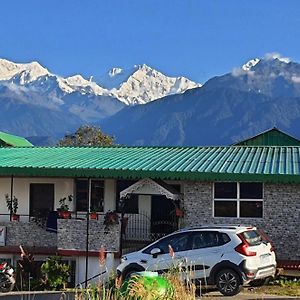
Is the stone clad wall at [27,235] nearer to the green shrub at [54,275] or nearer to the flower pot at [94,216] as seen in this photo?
the flower pot at [94,216]

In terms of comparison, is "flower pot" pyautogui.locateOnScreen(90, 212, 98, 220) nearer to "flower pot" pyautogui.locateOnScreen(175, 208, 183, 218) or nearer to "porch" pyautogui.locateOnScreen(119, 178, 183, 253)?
"porch" pyautogui.locateOnScreen(119, 178, 183, 253)

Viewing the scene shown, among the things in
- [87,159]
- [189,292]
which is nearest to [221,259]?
[189,292]

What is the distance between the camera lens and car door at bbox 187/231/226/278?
15641mm

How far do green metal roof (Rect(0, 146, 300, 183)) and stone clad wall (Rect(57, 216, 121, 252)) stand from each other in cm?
156

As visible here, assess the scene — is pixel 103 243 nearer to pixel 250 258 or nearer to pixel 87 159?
pixel 87 159

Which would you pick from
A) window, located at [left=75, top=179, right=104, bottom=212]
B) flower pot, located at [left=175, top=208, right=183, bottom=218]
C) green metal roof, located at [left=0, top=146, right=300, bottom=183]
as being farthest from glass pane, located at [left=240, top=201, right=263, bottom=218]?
window, located at [left=75, top=179, right=104, bottom=212]

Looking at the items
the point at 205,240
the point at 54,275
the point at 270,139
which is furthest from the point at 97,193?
the point at 270,139

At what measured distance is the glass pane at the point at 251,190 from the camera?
2041cm

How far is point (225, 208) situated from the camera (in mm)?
20766

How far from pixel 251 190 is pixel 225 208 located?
0.99m

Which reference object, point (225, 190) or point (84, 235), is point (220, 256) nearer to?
point (225, 190)

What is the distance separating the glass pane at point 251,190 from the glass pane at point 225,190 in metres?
0.25

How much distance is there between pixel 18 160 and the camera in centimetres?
2355

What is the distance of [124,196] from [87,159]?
270cm
